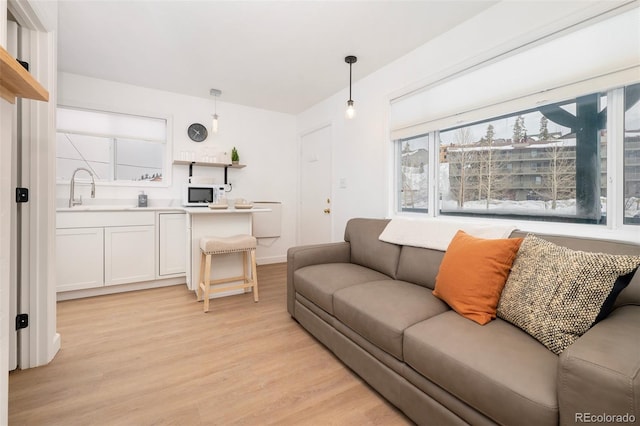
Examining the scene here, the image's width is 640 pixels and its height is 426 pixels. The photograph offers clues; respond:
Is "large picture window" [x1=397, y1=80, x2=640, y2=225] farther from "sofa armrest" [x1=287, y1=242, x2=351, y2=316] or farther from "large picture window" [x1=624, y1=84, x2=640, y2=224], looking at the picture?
"sofa armrest" [x1=287, y1=242, x2=351, y2=316]

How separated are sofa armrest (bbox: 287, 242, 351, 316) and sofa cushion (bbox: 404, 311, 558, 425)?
1.25 m

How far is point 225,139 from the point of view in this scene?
4309 mm

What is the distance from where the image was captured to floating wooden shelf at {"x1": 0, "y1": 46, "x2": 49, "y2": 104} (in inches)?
28.6

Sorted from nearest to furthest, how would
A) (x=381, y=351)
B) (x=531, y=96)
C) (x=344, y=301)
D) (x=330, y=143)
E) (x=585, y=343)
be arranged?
(x=585, y=343), (x=381, y=351), (x=344, y=301), (x=531, y=96), (x=330, y=143)

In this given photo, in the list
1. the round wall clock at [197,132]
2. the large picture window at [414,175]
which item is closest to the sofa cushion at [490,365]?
the large picture window at [414,175]

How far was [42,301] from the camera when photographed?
1772 millimetres

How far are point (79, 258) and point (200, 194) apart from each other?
1448mm

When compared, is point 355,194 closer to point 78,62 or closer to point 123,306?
point 123,306

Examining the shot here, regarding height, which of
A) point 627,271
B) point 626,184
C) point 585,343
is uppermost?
point 626,184

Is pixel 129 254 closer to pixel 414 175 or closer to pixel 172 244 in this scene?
pixel 172 244

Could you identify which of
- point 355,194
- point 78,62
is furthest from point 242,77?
point 355,194

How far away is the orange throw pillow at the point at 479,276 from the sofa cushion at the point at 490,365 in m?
0.07

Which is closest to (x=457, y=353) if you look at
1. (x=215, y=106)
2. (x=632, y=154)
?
(x=632, y=154)

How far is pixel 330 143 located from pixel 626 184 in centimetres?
301
